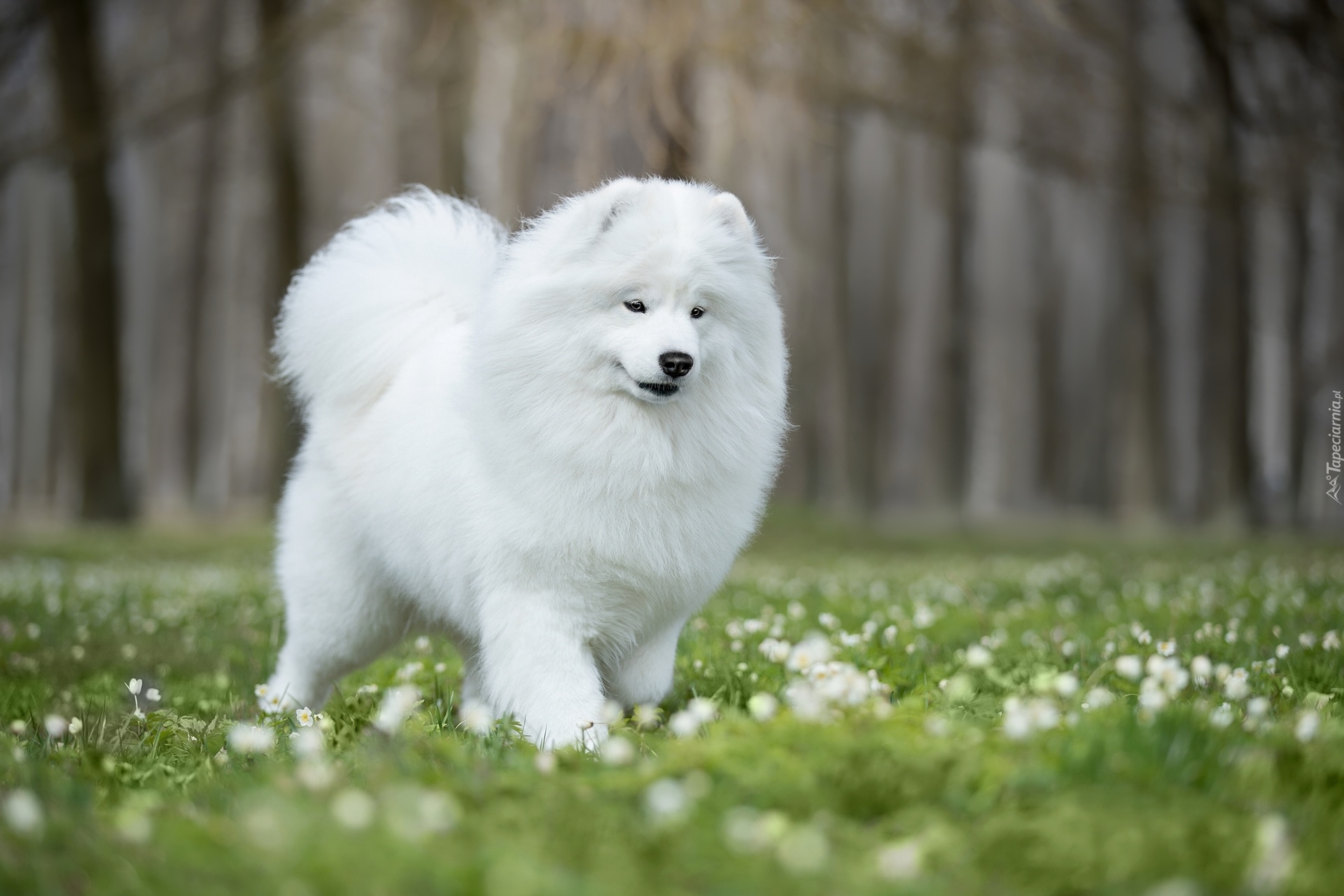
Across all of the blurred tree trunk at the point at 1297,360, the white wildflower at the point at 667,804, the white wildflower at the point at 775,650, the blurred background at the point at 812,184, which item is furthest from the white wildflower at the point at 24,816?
the blurred tree trunk at the point at 1297,360

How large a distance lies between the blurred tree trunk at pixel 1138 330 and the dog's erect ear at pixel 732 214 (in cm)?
1191

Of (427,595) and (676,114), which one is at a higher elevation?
(676,114)

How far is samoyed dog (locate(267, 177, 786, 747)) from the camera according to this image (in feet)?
12.1

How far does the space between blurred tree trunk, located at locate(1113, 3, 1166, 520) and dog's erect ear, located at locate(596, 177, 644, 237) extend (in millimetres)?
12222

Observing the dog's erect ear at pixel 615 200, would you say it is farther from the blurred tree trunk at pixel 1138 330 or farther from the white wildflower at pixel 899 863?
the blurred tree trunk at pixel 1138 330

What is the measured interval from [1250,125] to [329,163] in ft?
65.7

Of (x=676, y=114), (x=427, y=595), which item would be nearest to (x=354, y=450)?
(x=427, y=595)

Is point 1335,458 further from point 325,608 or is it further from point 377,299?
point 325,608

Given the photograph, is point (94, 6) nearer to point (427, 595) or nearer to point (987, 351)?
point (427, 595)

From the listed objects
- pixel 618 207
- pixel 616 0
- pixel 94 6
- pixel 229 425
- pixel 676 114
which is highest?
pixel 94 6

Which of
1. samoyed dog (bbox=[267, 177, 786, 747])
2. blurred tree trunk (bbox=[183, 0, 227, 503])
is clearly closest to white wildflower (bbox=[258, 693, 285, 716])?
samoyed dog (bbox=[267, 177, 786, 747])

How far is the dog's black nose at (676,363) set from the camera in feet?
11.7

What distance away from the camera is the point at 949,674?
425 centimetres

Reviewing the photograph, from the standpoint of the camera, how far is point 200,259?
22.6 meters
